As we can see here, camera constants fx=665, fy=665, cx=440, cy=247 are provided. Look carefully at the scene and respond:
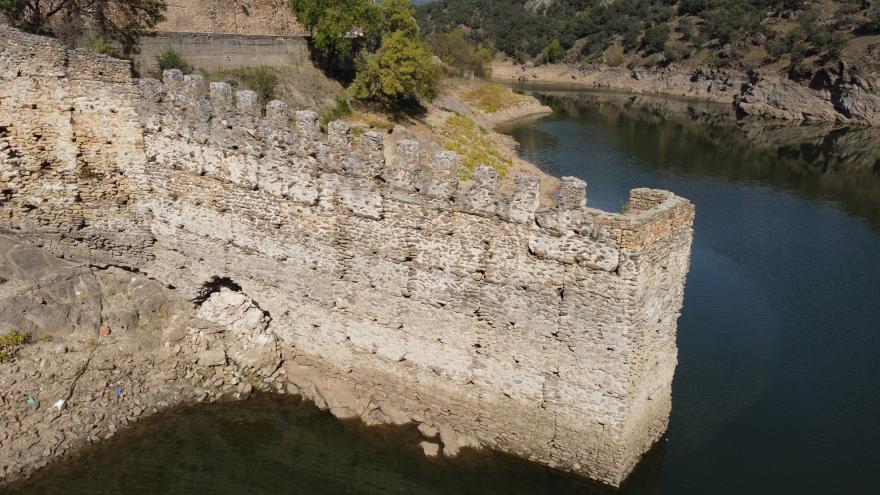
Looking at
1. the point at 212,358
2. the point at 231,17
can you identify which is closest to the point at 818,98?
the point at 231,17

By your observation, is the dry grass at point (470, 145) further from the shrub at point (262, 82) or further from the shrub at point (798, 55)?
the shrub at point (798, 55)

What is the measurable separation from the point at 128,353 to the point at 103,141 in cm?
488

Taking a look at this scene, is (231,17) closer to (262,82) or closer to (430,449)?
(262,82)

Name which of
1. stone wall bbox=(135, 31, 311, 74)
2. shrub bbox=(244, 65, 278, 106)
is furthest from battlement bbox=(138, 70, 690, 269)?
shrub bbox=(244, 65, 278, 106)

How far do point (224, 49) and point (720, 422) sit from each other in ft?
88.0

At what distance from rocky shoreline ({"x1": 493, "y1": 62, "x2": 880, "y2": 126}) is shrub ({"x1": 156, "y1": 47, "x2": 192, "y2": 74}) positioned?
61763 mm

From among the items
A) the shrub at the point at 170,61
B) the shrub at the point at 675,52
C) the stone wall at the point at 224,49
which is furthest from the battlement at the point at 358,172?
the shrub at the point at 675,52

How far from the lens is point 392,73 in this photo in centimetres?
3738

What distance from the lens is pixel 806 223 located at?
31.6 meters

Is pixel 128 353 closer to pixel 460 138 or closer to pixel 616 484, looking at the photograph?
pixel 616 484

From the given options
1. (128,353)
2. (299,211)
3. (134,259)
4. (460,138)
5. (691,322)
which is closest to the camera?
(299,211)

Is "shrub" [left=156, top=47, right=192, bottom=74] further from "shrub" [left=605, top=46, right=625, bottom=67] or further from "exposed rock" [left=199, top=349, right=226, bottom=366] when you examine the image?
"shrub" [left=605, top=46, right=625, bottom=67]

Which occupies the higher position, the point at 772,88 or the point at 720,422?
the point at 772,88

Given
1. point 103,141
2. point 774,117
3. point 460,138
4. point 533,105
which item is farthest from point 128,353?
point 774,117
